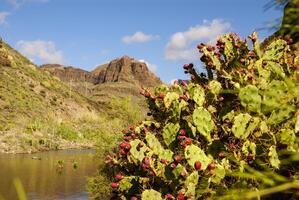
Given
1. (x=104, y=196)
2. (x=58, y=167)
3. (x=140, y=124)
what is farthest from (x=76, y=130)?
(x=140, y=124)

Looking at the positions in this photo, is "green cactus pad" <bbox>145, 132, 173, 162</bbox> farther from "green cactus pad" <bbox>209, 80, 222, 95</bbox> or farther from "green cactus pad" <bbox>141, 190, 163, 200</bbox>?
"green cactus pad" <bbox>209, 80, 222, 95</bbox>

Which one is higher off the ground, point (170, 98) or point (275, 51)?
point (275, 51)

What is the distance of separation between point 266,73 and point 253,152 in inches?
67.3

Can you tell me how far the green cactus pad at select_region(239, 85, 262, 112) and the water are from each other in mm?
20034

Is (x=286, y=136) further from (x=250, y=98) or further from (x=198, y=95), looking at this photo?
(x=198, y=95)

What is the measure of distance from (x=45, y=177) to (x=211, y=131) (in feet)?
113

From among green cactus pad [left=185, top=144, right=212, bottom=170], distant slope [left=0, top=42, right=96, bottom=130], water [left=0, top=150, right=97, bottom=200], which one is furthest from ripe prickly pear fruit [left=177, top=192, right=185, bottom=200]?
distant slope [left=0, top=42, right=96, bottom=130]

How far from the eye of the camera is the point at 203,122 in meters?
7.51

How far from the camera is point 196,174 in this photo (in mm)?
6473

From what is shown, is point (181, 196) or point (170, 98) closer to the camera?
point (181, 196)

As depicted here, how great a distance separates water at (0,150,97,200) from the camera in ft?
105

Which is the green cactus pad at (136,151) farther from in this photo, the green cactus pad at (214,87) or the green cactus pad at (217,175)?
the green cactus pad at (217,175)

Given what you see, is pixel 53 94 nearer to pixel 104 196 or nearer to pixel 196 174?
pixel 104 196

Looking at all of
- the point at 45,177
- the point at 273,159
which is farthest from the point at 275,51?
the point at 45,177
